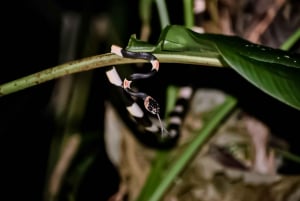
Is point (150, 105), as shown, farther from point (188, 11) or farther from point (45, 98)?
point (45, 98)

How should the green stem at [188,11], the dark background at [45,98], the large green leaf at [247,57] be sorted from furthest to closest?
the dark background at [45,98] < the green stem at [188,11] < the large green leaf at [247,57]

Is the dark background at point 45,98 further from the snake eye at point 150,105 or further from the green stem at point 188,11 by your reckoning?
the snake eye at point 150,105

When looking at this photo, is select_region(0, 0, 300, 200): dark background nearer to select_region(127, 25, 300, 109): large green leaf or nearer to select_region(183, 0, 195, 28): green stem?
select_region(183, 0, 195, 28): green stem

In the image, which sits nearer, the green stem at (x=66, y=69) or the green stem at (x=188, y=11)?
the green stem at (x=66, y=69)

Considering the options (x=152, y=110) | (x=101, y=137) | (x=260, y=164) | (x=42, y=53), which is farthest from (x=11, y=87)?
(x=42, y=53)

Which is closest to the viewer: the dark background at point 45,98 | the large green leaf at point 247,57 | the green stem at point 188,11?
the large green leaf at point 247,57

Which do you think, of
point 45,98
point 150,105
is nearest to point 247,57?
point 150,105

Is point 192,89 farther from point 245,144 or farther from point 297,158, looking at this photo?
point 297,158

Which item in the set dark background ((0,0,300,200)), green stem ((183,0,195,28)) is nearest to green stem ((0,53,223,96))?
green stem ((183,0,195,28))

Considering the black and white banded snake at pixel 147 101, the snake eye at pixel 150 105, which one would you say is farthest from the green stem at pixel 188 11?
the snake eye at pixel 150 105

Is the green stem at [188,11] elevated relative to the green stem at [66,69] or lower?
lower
